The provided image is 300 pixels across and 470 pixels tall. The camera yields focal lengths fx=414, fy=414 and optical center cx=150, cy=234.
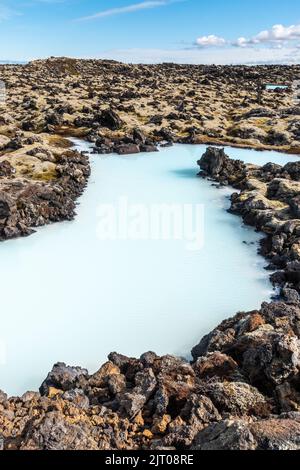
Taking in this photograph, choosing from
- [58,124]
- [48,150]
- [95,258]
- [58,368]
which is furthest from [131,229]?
[58,124]

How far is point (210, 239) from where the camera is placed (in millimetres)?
31016

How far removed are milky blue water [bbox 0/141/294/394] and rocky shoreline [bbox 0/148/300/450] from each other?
2.24m

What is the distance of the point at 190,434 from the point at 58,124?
69.0 metres

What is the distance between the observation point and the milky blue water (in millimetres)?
19344

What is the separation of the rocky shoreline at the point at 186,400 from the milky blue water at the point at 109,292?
224 centimetres

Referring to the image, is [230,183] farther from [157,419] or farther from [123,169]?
[157,419]

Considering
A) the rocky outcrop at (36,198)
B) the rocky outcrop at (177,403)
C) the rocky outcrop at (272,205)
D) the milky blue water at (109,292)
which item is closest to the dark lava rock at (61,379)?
the rocky outcrop at (177,403)

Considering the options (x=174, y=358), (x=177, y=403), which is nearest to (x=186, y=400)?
(x=177, y=403)

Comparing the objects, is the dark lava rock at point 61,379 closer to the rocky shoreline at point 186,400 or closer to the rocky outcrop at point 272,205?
the rocky shoreline at point 186,400

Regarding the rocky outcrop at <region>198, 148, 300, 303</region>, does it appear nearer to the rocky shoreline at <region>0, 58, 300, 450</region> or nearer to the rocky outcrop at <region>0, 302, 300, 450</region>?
the rocky shoreline at <region>0, 58, 300, 450</region>

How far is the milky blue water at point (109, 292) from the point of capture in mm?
19344

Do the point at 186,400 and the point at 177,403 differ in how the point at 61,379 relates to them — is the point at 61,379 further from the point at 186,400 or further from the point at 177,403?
the point at 186,400

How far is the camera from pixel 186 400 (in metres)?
13.2

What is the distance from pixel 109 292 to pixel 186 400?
11.2 m
